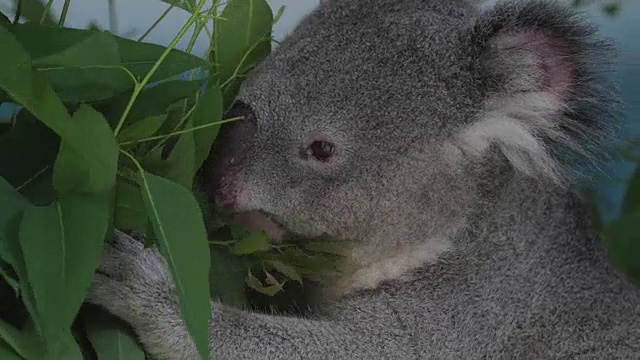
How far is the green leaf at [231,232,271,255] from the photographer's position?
141cm

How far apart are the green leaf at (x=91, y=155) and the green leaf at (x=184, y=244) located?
7 cm

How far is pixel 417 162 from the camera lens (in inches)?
64.2

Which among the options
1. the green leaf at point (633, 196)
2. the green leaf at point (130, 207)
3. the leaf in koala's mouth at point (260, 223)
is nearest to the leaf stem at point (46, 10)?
the green leaf at point (130, 207)

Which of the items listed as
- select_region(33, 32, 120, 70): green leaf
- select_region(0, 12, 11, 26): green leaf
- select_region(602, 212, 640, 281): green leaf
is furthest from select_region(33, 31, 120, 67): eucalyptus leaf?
select_region(602, 212, 640, 281): green leaf

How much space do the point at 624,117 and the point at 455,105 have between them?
0.40 m

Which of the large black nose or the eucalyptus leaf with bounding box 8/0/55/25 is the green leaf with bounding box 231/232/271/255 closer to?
the large black nose

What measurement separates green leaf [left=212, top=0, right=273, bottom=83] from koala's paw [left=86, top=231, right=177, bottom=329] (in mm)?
454

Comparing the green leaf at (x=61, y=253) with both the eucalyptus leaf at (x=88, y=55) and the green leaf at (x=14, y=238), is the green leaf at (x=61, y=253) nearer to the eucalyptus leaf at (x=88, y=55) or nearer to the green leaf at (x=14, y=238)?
the green leaf at (x=14, y=238)

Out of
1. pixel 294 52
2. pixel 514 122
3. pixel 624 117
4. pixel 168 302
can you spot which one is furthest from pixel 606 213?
pixel 168 302

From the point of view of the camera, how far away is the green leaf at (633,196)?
3.15m

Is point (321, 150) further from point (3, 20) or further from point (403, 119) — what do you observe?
point (3, 20)

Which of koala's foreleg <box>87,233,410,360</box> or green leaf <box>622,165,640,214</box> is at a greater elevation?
koala's foreleg <box>87,233,410,360</box>

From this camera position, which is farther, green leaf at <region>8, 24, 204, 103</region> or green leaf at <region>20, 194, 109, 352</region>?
green leaf at <region>8, 24, 204, 103</region>

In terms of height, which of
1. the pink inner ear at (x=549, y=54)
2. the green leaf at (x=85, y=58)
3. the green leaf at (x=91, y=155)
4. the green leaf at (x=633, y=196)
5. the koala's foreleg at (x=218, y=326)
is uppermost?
the green leaf at (x=85, y=58)
